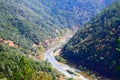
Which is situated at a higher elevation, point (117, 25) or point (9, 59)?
point (117, 25)

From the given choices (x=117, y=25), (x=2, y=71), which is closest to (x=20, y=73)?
(x=2, y=71)

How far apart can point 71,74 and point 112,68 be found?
2322cm

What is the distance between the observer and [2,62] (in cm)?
15300

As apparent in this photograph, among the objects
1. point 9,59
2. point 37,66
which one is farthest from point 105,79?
point 9,59

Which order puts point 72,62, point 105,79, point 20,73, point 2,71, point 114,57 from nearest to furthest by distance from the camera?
point 20,73 < point 2,71 < point 105,79 < point 114,57 < point 72,62

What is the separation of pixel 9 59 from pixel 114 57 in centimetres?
5733

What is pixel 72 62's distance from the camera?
191500mm

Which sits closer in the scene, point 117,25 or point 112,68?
point 112,68

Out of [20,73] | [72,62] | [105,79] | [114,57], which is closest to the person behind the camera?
[20,73]

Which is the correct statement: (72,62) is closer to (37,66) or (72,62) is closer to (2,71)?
(37,66)

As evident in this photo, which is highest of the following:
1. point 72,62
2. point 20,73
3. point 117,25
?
point 20,73

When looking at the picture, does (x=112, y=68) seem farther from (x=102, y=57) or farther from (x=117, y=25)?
(x=117, y=25)

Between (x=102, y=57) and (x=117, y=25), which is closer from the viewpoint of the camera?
(x=102, y=57)

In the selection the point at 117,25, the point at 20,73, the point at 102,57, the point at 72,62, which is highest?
the point at 20,73
